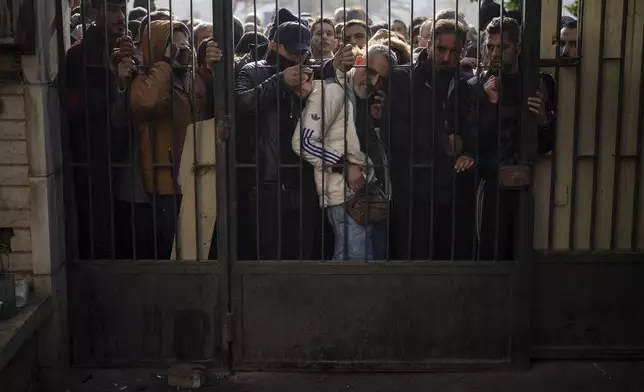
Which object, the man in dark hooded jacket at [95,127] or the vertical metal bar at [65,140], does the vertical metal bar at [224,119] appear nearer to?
the man in dark hooded jacket at [95,127]

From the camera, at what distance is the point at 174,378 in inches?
204

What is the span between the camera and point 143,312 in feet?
17.6

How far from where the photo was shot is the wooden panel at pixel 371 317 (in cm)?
530

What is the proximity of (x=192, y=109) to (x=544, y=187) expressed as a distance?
2.29 meters

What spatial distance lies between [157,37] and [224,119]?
65cm

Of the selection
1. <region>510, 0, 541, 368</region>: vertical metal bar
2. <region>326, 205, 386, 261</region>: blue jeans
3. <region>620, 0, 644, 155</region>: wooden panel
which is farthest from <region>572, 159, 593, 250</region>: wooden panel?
<region>326, 205, 386, 261</region>: blue jeans

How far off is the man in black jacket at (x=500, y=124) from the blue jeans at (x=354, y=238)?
2.11ft

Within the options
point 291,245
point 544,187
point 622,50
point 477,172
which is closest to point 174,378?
point 291,245

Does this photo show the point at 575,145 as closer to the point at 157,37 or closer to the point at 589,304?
the point at 589,304

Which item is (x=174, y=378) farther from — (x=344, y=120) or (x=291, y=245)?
(x=344, y=120)

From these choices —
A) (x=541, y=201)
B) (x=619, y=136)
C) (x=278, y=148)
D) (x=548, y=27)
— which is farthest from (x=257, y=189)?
(x=619, y=136)

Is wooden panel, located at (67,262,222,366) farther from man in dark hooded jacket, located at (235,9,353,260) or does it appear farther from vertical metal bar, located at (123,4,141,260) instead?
man in dark hooded jacket, located at (235,9,353,260)

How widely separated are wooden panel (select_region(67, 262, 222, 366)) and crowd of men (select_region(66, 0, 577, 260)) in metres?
0.14

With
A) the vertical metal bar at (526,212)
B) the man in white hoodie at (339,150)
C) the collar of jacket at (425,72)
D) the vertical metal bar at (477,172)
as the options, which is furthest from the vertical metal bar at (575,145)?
the man in white hoodie at (339,150)
